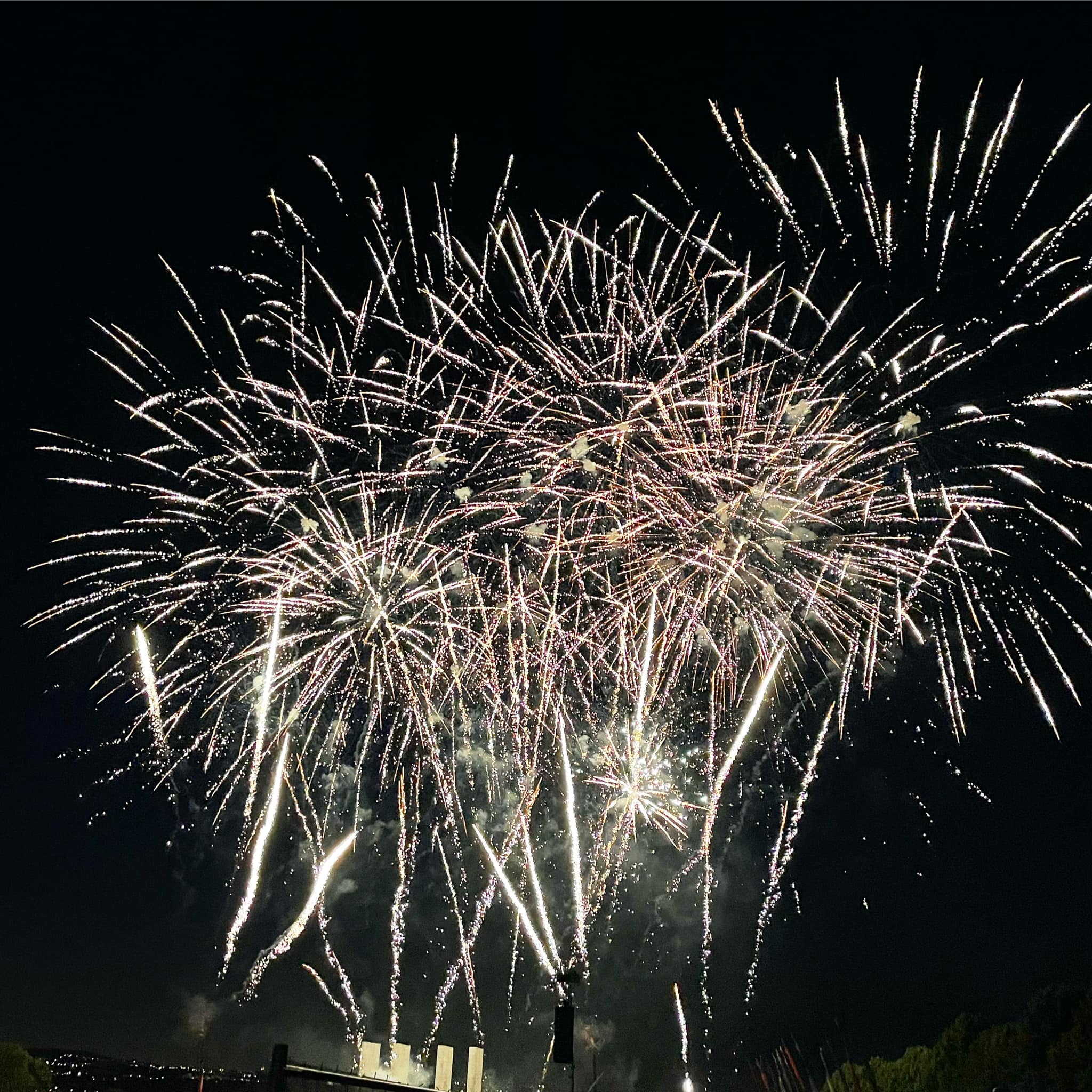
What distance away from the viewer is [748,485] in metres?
16.9

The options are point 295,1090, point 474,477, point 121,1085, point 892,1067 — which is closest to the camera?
point 295,1090

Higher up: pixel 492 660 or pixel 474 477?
pixel 474 477

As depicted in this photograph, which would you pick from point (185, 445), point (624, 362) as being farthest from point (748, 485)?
point (185, 445)

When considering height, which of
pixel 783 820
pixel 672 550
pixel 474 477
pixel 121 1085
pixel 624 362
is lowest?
pixel 121 1085

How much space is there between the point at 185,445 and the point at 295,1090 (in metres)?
11.9

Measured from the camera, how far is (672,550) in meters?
17.4

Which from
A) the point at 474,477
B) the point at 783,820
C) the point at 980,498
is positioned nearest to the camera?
the point at 980,498

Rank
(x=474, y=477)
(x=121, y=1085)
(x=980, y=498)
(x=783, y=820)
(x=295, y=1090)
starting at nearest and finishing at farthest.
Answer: (x=295, y=1090) → (x=980, y=498) → (x=474, y=477) → (x=783, y=820) → (x=121, y=1085)

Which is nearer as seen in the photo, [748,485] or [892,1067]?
[748,485]

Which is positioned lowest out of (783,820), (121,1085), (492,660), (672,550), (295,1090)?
(121,1085)

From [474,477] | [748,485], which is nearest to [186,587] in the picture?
[474,477]

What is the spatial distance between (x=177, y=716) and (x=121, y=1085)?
30.5 meters

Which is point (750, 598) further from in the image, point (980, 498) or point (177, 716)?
point (177, 716)

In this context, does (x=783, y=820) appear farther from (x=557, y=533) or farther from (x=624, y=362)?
(x=624, y=362)
